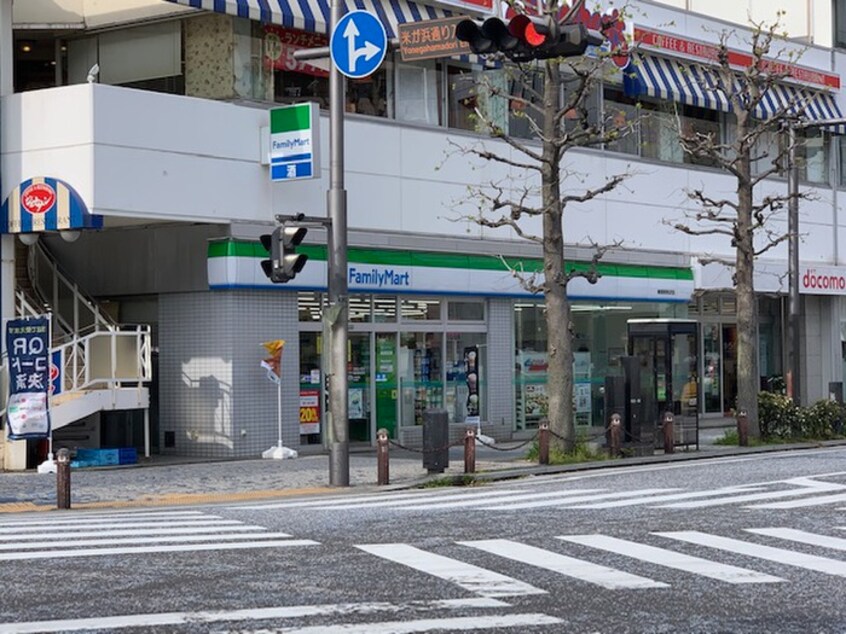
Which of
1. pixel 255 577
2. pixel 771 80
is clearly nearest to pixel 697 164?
pixel 771 80

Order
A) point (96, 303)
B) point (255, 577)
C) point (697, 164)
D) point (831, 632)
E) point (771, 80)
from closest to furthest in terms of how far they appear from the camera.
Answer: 1. point (831, 632)
2. point (255, 577)
3. point (96, 303)
4. point (771, 80)
5. point (697, 164)

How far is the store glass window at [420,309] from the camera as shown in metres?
29.5

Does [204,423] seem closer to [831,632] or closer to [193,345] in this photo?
[193,345]

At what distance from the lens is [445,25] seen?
1780cm

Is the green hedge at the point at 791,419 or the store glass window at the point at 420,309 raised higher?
the store glass window at the point at 420,309

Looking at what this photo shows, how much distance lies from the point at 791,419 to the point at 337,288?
1403cm

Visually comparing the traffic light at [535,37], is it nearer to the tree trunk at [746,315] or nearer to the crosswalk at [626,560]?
the crosswalk at [626,560]

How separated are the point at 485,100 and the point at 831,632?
23.5 meters

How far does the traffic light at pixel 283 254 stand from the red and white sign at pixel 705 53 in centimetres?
1566

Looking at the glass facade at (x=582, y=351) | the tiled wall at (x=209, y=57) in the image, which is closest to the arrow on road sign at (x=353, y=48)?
the tiled wall at (x=209, y=57)

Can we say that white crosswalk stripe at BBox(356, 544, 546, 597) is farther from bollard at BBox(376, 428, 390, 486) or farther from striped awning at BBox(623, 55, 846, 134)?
striped awning at BBox(623, 55, 846, 134)

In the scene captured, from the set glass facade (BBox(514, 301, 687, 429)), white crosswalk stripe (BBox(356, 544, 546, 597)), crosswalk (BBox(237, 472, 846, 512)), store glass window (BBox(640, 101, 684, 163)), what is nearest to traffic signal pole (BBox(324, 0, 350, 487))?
crosswalk (BBox(237, 472, 846, 512))

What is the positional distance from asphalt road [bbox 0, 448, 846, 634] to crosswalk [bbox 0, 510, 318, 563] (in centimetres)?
3

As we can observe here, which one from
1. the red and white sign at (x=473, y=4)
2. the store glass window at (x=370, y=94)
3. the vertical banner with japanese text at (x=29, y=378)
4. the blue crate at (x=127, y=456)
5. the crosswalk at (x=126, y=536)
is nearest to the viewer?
the crosswalk at (x=126, y=536)
